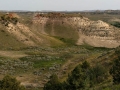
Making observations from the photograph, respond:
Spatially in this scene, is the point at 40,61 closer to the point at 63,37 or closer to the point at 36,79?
the point at 36,79

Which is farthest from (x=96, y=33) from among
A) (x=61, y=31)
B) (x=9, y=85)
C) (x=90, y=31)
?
(x=9, y=85)

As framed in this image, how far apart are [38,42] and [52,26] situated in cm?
2217

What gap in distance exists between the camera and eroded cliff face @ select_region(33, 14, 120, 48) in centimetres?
8444

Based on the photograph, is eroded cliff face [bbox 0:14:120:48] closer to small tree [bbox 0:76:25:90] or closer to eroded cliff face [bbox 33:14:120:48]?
eroded cliff face [bbox 33:14:120:48]

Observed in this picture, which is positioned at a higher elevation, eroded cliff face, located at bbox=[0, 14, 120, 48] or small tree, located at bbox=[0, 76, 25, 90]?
small tree, located at bbox=[0, 76, 25, 90]

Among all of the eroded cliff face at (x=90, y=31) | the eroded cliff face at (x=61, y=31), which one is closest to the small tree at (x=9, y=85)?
the eroded cliff face at (x=61, y=31)

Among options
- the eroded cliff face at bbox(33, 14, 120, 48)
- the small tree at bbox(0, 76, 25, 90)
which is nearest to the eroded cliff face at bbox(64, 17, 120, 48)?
the eroded cliff face at bbox(33, 14, 120, 48)

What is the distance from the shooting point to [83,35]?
8881cm

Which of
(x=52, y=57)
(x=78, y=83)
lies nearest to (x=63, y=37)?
(x=52, y=57)

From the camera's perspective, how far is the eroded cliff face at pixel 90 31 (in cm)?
8444

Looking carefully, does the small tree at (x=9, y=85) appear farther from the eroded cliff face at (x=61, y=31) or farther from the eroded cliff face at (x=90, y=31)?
the eroded cliff face at (x=90, y=31)

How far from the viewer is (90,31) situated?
91312mm

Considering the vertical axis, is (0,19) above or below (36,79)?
above

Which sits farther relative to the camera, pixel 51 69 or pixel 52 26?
pixel 52 26
